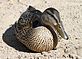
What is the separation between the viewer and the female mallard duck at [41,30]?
423 cm

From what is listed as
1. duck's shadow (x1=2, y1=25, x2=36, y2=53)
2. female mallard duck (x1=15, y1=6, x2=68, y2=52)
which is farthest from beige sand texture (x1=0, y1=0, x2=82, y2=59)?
female mallard duck (x1=15, y1=6, x2=68, y2=52)

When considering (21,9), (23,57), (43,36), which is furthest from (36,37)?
(21,9)

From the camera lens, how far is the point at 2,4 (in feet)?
18.9

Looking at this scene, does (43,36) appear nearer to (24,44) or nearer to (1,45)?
(24,44)

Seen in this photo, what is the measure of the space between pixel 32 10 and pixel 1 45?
2.58ft

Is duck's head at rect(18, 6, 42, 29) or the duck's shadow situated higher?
duck's head at rect(18, 6, 42, 29)

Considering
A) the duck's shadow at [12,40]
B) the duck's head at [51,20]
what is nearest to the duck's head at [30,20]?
the duck's head at [51,20]

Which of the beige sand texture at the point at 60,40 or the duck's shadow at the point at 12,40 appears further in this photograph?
the duck's shadow at the point at 12,40

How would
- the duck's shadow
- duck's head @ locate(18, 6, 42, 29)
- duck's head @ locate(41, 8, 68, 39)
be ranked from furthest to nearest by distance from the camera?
the duck's shadow, duck's head @ locate(18, 6, 42, 29), duck's head @ locate(41, 8, 68, 39)

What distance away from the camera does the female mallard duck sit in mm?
4234

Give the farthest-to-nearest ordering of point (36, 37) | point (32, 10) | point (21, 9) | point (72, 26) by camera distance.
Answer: point (21, 9) < point (72, 26) < point (32, 10) < point (36, 37)

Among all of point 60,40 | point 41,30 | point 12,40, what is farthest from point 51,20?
point 12,40

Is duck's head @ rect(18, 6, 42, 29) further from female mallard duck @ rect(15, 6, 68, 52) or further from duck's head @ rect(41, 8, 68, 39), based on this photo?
duck's head @ rect(41, 8, 68, 39)

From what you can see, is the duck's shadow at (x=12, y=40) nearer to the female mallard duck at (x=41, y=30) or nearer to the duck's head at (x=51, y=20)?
the female mallard duck at (x=41, y=30)
